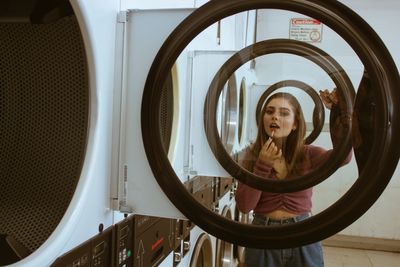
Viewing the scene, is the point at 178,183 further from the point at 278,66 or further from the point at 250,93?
the point at 250,93

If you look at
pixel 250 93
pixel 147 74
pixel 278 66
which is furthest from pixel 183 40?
pixel 250 93

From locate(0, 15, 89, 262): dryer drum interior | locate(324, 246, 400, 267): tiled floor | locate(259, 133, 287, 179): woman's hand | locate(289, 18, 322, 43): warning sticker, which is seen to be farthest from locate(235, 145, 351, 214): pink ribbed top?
locate(324, 246, 400, 267): tiled floor

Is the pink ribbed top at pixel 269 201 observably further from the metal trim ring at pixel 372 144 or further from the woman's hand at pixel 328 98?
the metal trim ring at pixel 372 144

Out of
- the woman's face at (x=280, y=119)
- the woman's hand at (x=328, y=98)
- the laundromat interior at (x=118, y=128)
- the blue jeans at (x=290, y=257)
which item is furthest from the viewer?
the blue jeans at (x=290, y=257)

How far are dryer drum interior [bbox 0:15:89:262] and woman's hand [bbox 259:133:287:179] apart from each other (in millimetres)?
692

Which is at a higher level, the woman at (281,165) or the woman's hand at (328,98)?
the woman's hand at (328,98)

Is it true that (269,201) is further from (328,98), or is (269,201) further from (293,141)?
(328,98)

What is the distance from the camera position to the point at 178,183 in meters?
1.01

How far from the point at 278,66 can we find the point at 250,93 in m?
0.48

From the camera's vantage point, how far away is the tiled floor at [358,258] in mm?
3820

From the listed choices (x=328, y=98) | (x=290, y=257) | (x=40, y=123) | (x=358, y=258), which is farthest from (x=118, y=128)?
(x=358, y=258)

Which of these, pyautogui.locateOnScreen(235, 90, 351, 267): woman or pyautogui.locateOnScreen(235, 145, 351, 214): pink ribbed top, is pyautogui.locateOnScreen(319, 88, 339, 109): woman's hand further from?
pyautogui.locateOnScreen(235, 145, 351, 214): pink ribbed top

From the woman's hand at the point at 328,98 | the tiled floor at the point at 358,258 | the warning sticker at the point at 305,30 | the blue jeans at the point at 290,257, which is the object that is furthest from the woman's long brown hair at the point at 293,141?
the tiled floor at the point at 358,258

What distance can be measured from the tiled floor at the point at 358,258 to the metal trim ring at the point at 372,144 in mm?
3161
